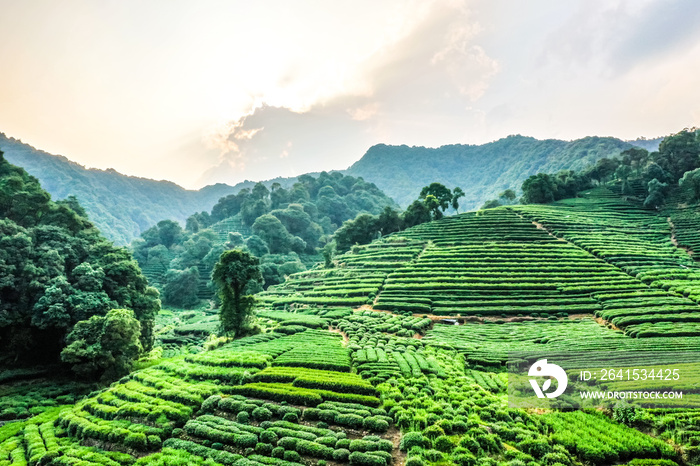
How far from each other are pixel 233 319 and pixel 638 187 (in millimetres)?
108247

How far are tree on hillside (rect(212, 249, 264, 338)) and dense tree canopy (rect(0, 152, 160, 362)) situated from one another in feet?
38.3

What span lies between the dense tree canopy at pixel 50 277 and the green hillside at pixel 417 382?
1286 centimetres

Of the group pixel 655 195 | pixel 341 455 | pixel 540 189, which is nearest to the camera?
pixel 341 455

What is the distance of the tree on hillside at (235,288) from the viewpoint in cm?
3959

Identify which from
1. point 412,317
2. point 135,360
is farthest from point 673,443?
point 135,360

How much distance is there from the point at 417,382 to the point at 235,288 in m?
24.9

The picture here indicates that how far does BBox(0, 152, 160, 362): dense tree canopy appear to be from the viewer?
3666 cm

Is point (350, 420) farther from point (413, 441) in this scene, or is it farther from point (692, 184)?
point (692, 184)

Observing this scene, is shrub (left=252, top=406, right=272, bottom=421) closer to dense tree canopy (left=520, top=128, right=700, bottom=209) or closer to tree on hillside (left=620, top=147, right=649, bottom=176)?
dense tree canopy (left=520, top=128, right=700, bottom=209)

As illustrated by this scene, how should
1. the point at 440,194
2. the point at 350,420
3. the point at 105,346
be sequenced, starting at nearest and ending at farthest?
the point at 350,420 → the point at 105,346 → the point at 440,194

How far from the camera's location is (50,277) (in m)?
39.3

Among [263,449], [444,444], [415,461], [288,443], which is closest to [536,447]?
[444,444]

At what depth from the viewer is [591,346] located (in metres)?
29.5

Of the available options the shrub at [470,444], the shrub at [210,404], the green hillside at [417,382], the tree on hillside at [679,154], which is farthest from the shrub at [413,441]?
the tree on hillside at [679,154]
